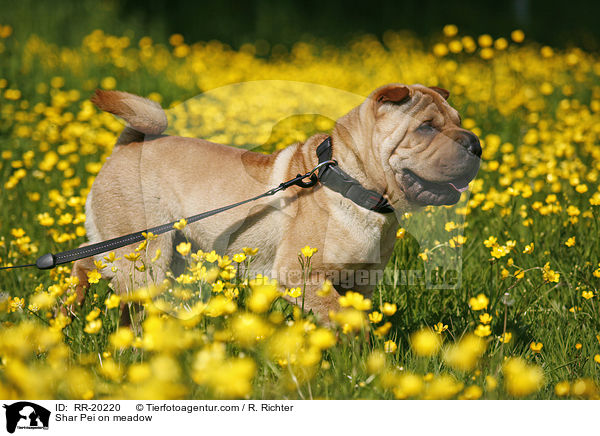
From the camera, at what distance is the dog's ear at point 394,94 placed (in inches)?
101

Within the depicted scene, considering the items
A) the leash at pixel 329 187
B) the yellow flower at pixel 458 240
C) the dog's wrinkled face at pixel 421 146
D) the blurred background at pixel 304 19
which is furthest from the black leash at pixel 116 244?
the blurred background at pixel 304 19

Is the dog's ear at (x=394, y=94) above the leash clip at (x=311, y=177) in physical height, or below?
above

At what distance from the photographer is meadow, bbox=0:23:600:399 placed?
1.94m

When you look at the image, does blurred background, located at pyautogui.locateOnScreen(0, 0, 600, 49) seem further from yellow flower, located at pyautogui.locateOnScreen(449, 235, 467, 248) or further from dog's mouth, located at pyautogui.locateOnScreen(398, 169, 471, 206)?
dog's mouth, located at pyautogui.locateOnScreen(398, 169, 471, 206)

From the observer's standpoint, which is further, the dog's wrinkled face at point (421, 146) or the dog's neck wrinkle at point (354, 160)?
the dog's neck wrinkle at point (354, 160)

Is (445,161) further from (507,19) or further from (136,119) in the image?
(507,19)

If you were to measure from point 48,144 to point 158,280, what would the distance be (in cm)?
336

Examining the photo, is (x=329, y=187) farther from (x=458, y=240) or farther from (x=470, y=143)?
(x=458, y=240)
